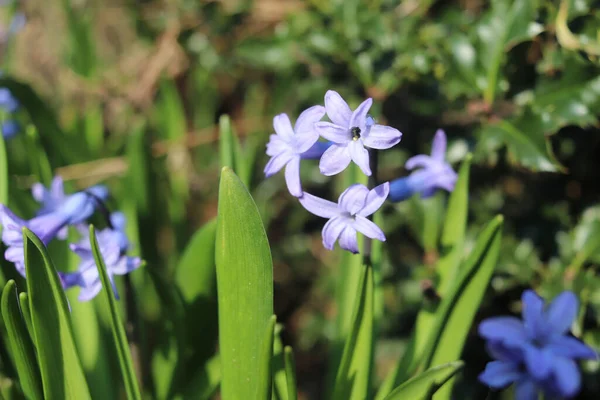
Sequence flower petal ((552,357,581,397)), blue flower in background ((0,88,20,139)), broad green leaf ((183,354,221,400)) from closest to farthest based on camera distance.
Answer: flower petal ((552,357,581,397)), broad green leaf ((183,354,221,400)), blue flower in background ((0,88,20,139))

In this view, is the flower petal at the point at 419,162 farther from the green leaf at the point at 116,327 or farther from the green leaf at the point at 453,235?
the green leaf at the point at 116,327

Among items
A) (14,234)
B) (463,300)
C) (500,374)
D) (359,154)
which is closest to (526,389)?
(500,374)

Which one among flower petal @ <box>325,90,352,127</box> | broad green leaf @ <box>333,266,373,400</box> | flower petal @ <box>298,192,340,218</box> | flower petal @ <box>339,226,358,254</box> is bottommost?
A: broad green leaf @ <box>333,266,373,400</box>

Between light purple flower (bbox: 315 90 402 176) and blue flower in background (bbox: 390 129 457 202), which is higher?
light purple flower (bbox: 315 90 402 176)

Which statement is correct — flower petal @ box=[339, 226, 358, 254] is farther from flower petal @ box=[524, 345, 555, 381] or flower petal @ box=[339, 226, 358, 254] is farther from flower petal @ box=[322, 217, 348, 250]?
flower petal @ box=[524, 345, 555, 381]

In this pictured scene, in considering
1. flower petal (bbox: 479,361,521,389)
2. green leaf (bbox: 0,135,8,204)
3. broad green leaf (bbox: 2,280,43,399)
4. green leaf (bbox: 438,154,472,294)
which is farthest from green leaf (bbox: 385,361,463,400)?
green leaf (bbox: 0,135,8,204)

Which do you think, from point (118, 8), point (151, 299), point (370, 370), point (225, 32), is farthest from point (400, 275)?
point (118, 8)

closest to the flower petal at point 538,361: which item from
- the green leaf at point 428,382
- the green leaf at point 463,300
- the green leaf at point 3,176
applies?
the green leaf at point 428,382

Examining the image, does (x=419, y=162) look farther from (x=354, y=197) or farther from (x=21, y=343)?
(x=21, y=343)
